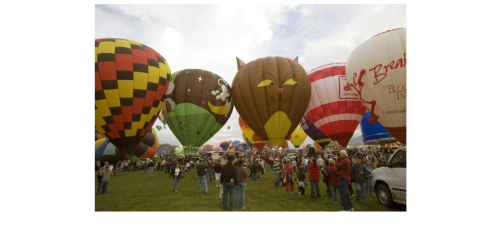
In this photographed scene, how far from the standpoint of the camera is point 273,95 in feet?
54.7

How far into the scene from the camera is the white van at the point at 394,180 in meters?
6.16

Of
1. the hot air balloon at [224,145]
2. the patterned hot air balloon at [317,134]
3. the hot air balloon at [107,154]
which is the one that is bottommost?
the hot air balloon at [224,145]

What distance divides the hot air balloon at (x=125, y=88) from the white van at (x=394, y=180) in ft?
44.6

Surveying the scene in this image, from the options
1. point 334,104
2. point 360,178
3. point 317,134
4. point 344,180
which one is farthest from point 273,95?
point 317,134

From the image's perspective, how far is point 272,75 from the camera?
16.8 metres

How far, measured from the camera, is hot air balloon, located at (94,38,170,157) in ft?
45.2

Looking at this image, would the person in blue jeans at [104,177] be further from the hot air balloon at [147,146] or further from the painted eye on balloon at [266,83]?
the hot air balloon at [147,146]

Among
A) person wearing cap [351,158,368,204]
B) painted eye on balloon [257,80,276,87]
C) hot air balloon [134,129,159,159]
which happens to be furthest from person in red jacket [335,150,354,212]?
hot air balloon [134,129,159,159]

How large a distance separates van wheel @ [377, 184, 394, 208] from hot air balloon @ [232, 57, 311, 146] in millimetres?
10403

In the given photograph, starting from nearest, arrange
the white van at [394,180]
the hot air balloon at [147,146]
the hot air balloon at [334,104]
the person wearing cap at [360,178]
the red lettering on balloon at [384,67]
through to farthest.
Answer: the white van at [394,180]
the person wearing cap at [360,178]
the red lettering on balloon at [384,67]
the hot air balloon at [334,104]
the hot air balloon at [147,146]

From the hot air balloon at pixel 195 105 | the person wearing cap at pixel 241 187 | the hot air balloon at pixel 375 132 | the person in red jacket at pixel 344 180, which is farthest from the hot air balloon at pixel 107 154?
the hot air balloon at pixel 375 132

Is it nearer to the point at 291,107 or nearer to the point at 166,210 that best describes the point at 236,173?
the point at 166,210

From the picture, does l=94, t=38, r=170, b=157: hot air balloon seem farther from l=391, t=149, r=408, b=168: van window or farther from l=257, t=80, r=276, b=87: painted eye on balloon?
l=391, t=149, r=408, b=168: van window

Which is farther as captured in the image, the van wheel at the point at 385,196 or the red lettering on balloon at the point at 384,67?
the red lettering on balloon at the point at 384,67
